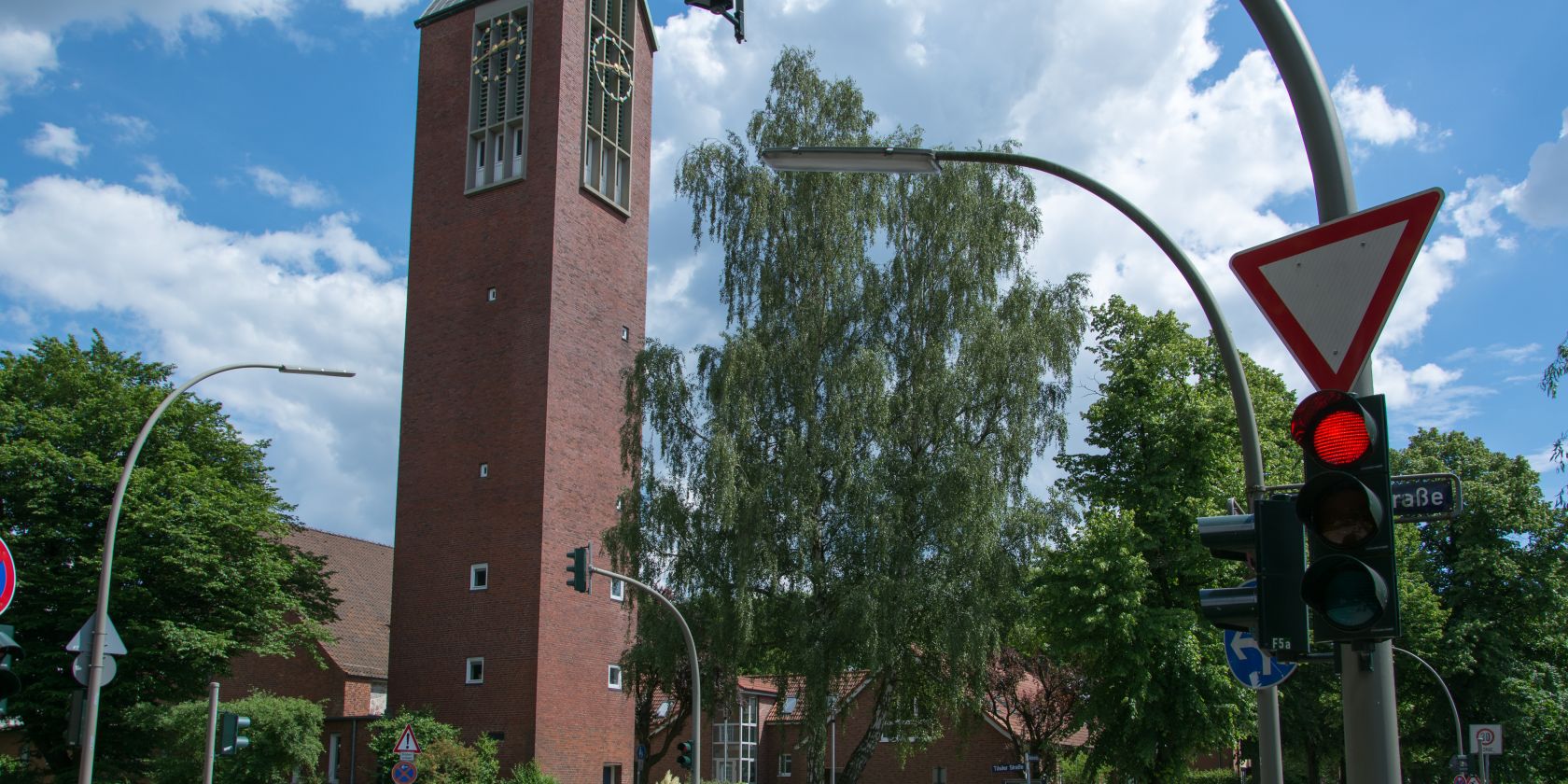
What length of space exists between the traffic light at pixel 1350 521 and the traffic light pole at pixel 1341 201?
0.71ft

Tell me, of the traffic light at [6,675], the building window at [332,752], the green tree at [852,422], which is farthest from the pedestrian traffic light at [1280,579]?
the building window at [332,752]

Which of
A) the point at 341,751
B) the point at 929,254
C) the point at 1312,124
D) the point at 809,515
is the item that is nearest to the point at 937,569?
the point at 809,515

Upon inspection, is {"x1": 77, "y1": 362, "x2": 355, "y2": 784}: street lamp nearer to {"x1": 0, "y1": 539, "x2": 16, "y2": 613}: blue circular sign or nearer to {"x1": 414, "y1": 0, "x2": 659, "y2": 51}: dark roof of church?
{"x1": 0, "y1": 539, "x2": 16, "y2": 613}: blue circular sign

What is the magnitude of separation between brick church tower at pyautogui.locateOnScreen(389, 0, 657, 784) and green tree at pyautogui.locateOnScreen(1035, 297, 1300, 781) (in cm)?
1431

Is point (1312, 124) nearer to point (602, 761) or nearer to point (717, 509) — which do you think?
point (717, 509)

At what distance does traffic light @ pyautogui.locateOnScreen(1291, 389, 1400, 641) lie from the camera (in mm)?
4730

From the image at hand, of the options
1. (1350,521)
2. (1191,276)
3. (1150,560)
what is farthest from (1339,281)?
(1150,560)

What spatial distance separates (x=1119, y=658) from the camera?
82.7ft

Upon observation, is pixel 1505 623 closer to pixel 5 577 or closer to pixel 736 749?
pixel 736 749

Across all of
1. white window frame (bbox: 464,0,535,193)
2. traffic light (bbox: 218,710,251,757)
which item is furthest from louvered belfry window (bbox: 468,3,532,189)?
traffic light (bbox: 218,710,251,757)

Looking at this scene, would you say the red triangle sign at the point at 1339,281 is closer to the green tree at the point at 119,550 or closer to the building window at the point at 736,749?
the green tree at the point at 119,550

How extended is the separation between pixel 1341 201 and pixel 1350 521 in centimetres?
144

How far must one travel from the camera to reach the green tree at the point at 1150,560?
2503cm

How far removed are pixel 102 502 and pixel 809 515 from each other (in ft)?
68.4
